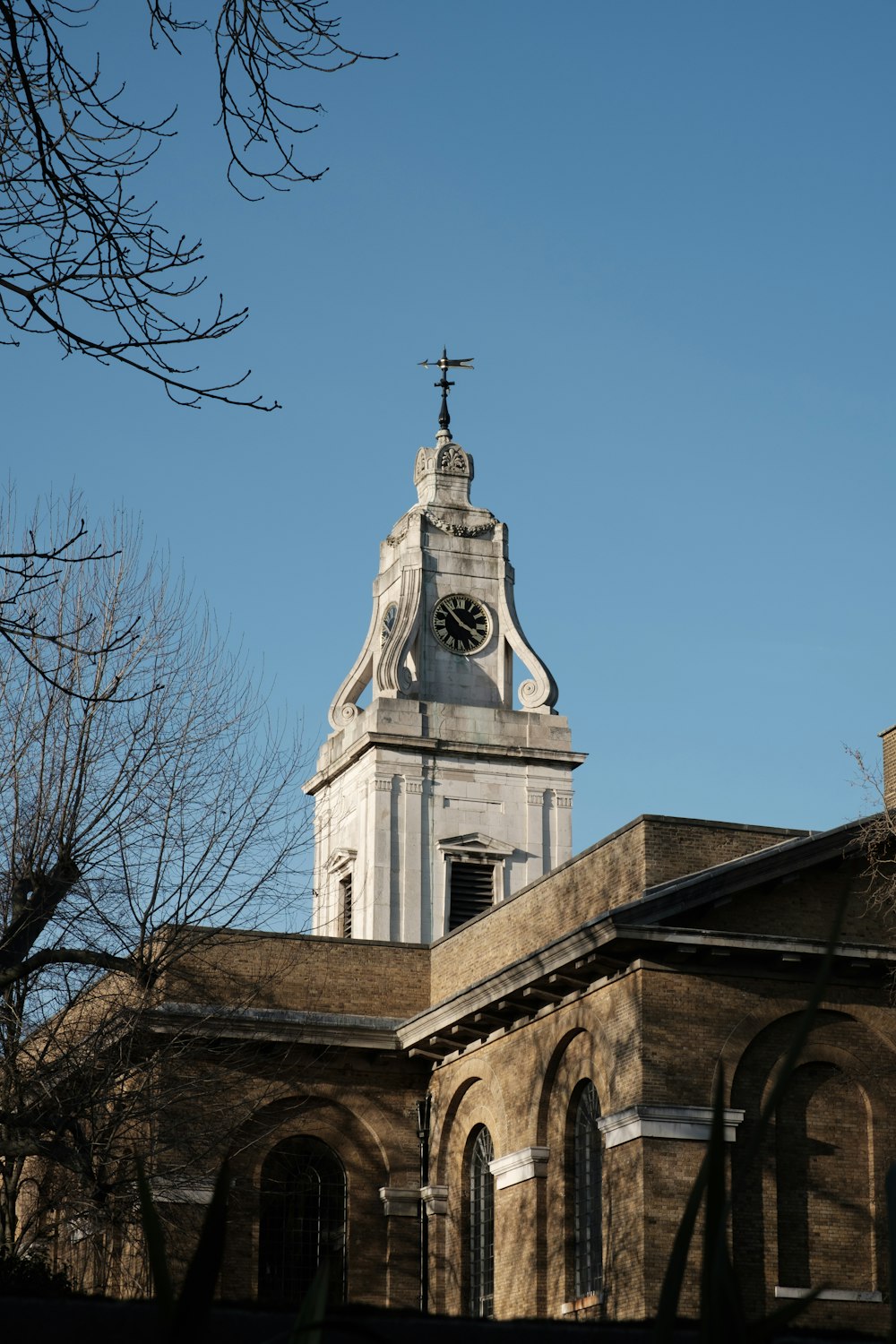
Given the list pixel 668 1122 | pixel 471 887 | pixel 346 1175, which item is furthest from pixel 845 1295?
pixel 471 887

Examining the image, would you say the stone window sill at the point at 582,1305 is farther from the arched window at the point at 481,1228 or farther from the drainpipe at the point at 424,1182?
the drainpipe at the point at 424,1182

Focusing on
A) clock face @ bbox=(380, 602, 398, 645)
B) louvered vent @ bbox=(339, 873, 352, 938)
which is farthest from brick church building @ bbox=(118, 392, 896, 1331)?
clock face @ bbox=(380, 602, 398, 645)

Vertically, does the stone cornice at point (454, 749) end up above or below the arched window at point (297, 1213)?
above

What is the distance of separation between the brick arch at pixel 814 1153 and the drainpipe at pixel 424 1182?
6227mm

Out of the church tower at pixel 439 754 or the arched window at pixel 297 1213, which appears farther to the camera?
the church tower at pixel 439 754

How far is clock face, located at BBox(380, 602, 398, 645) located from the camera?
156 feet

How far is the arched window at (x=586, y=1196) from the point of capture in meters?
22.7

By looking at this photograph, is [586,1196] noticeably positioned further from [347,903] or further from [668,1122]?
[347,903]

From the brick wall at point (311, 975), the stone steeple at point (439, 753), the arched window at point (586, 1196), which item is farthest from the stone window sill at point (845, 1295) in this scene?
the stone steeple at point (439, 753)

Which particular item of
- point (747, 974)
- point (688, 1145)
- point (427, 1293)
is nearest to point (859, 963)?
point (747, 974)

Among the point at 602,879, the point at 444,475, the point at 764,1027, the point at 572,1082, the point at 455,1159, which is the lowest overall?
the point at 455,1159

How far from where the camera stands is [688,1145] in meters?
21.4

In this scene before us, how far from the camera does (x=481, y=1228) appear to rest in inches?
1024

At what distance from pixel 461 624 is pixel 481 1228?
23141 mm
